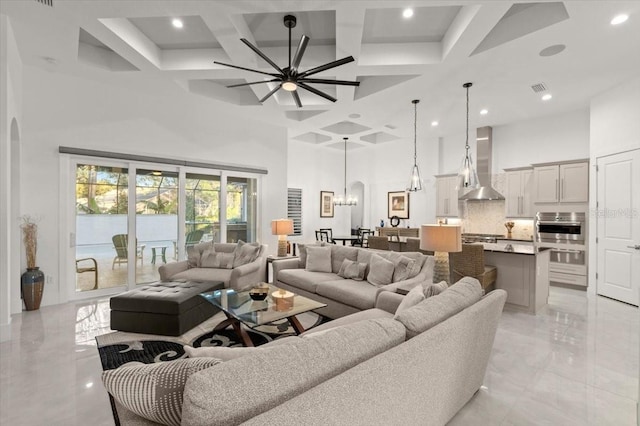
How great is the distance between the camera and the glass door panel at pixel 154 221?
17.6 feet

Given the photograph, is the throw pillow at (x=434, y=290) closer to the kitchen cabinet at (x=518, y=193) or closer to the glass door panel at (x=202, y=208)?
the glass door panel at (x=202, y=208)

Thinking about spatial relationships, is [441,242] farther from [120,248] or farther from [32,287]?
[32,287]

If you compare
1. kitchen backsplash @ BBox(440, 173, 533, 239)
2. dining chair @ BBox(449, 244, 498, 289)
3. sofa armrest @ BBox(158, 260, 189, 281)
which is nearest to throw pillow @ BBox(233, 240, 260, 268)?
sofa armrest @ BBox(158, 260, 189, 281)

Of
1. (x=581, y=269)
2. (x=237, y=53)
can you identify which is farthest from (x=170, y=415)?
(x=581, y=269)

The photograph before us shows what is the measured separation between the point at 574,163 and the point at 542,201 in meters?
0.85

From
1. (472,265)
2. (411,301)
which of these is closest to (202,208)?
(472,265)

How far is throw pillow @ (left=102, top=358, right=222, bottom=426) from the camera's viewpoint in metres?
1.02

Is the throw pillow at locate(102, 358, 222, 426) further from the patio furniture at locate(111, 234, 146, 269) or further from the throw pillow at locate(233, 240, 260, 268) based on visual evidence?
the patio furniture at locate(111, 234, 146, 269)

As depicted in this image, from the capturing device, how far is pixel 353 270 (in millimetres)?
4086

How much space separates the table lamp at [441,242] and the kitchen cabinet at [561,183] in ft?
12.9

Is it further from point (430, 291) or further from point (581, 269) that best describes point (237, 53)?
point (581, 269)

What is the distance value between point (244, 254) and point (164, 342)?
189 centimetres

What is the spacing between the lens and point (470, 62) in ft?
13.1

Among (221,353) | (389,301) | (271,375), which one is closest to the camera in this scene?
(271,375)
